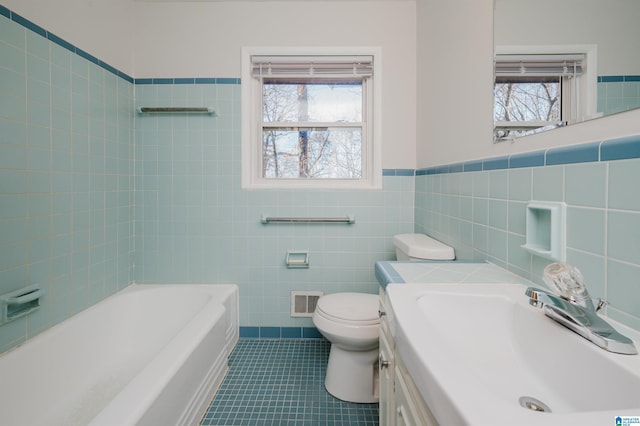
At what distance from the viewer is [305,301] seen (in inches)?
86.6

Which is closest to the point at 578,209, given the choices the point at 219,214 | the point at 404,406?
the point at 404,406

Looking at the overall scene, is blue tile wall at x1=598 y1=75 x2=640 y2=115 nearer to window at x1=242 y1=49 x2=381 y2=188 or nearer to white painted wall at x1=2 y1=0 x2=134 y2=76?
window at x1=242 y1=49 x2=381 y2=188

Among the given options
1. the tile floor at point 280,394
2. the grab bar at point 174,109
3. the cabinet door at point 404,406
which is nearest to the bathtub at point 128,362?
the tile floor at point 280,394

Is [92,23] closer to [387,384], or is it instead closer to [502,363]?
[387,384]

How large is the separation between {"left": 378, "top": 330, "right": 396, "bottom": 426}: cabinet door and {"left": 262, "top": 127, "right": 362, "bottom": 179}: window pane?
139cm

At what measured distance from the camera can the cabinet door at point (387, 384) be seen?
95 centimetres

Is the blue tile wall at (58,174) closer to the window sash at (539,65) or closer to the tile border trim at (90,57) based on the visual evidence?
the tile border trim at (90,57)

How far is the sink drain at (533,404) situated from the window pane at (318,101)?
1981mm

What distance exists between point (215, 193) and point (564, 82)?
197 centimetres

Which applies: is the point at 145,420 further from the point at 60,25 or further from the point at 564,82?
the point at 60,25

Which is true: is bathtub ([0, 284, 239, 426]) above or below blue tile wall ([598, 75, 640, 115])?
below

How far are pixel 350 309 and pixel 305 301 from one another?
678 mm

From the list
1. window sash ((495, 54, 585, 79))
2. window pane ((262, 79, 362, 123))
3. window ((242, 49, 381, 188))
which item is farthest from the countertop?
window pane ((262, 79, 362, 123))

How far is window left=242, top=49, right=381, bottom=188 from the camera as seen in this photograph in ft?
7.37
